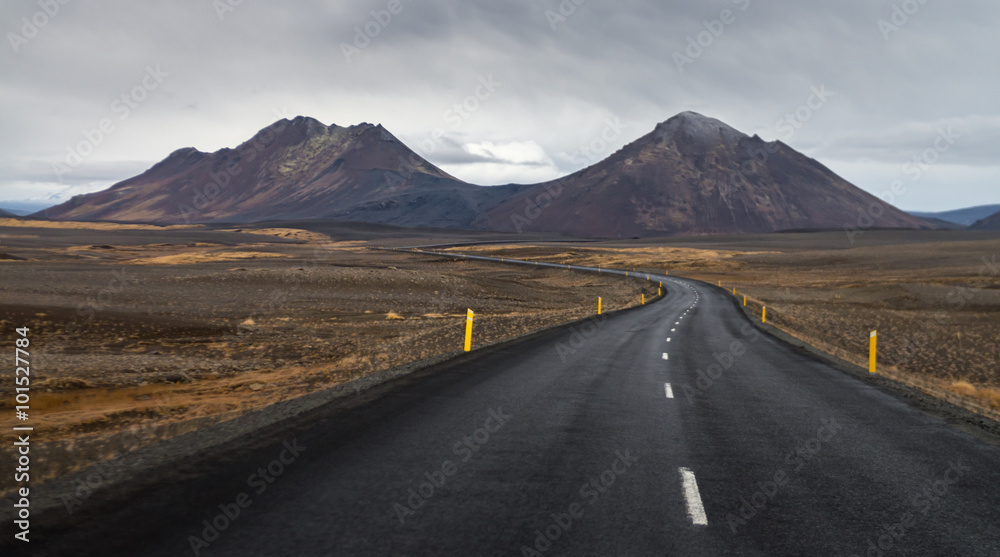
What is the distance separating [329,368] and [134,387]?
14.6 ft

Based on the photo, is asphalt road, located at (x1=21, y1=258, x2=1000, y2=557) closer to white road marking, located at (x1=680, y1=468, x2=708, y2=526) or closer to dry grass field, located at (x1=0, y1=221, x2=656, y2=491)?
white road marking, located at (x1=680, y1=468, x2=708, y2=526)

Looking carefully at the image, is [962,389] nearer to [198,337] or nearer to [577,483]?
[577,483]

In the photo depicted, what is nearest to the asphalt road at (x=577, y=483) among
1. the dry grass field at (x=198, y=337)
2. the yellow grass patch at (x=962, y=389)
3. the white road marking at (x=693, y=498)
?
the white road marking at (x=693, y=498)

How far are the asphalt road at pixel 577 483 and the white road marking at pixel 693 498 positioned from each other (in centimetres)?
2

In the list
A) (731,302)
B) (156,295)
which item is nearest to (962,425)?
(156,295)

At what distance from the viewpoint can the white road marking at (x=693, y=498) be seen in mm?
5752

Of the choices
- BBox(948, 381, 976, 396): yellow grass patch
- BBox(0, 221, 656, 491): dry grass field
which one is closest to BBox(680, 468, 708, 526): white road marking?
BBox(0, 221, 656, 491): dry grass field

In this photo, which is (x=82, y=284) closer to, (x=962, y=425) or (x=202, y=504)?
(x=202, y=504)

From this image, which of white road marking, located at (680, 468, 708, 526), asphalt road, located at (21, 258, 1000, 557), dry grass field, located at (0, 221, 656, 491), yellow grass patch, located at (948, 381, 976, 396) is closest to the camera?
asphalt road, located at (21, 258, 1000, 557)

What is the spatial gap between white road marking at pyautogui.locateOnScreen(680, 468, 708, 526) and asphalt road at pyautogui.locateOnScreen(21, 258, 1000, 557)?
24mm

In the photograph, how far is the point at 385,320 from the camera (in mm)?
29531

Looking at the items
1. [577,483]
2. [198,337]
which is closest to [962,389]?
[577,483]

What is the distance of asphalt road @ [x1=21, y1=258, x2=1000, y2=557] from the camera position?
5.21 metres

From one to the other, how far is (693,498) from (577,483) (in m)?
1.19
